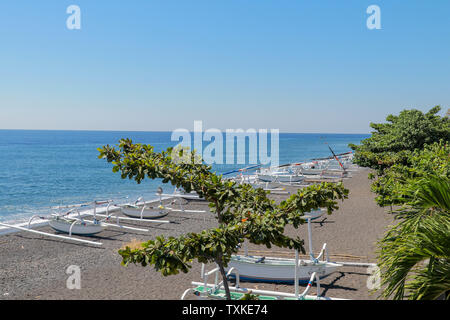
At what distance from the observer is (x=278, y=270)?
33.7 ft

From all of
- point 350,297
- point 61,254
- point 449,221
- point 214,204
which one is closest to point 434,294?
point 449,221

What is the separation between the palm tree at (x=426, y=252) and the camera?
348 cm

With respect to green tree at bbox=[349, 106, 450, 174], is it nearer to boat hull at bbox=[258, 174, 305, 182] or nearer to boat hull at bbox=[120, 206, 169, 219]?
boat hull at bbox=[120, 206, 169, 219]

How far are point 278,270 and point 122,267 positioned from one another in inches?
236

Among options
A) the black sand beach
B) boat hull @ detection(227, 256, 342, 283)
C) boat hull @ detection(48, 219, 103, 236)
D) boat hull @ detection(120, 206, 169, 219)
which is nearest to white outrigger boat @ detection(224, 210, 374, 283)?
boat hull @ detection(227, 256, 342, 283)

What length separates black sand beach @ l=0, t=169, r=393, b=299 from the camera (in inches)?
401

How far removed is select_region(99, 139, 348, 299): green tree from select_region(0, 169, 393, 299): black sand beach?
5983mm

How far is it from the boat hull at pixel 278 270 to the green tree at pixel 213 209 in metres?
6.16

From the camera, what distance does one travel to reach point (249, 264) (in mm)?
10414

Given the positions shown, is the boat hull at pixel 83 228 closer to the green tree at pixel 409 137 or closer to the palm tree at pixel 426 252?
the green tree at pixel 409 137

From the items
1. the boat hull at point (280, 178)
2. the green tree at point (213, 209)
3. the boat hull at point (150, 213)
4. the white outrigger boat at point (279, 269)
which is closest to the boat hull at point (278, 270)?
the white outrigger boat at point (279, 269)

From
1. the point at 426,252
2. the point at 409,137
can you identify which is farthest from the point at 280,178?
the point at 426,252
